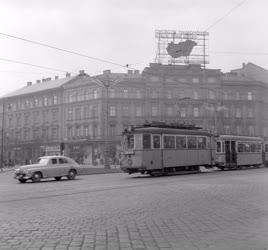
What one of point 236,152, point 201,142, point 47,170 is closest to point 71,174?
point 47,170

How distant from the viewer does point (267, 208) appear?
11648 millimetres

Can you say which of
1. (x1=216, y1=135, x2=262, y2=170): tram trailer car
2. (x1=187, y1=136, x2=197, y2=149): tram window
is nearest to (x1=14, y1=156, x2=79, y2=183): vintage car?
(x1=187, y1=136, x2=197, y2=149): tram window

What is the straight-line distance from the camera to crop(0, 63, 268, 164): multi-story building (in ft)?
253

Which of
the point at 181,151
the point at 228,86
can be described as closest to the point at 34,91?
the point at 228,86

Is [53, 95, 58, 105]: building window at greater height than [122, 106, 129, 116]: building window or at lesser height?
greater

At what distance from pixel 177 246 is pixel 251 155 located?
3429cm

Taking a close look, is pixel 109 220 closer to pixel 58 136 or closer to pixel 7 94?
pixel 58 136

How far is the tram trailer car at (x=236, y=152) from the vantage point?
3659 cm

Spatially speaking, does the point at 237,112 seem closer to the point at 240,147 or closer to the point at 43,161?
the point at 240,147

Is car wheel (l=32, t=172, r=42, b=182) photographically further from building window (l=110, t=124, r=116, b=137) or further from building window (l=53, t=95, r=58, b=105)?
building window (l=53, t=95, r=58, b=105)

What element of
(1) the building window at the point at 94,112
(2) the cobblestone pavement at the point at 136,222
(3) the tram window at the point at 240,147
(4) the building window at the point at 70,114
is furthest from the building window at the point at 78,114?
(2) the cobblestone pavement at the point at 136,222

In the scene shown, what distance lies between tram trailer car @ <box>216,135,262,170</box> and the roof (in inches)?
1902

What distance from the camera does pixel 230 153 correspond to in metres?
37.8

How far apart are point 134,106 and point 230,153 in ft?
137
